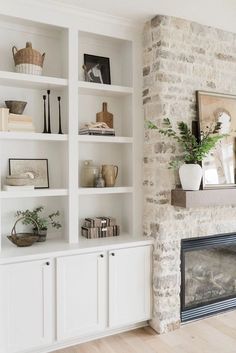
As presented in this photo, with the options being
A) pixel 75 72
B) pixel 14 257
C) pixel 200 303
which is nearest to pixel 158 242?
pixel 200 303

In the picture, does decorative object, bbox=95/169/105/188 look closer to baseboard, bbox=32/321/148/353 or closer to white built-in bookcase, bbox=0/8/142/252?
white built-in bookcase, bbox=0/8/142/252

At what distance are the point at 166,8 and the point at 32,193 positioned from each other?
1917mm

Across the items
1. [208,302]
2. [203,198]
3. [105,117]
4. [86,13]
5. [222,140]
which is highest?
[86,13]

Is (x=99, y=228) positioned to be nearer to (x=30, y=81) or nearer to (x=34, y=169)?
(x=34, y=169)

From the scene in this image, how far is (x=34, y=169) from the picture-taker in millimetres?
2828

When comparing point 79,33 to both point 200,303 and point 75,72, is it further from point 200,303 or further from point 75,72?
point 200,303

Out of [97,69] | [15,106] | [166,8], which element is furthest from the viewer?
[97,69]

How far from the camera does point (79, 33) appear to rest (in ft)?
9.52

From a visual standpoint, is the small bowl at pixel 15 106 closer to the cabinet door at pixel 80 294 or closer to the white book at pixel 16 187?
the white book at pixel 16 187

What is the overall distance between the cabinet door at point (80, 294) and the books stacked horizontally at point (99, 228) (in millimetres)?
307

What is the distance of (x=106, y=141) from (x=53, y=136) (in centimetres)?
50

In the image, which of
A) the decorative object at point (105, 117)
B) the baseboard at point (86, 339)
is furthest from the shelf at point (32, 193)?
the baseboard at point (86, 339)

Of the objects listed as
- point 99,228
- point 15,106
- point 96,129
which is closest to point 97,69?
point 96,129

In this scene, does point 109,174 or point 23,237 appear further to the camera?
A: point 109,174
